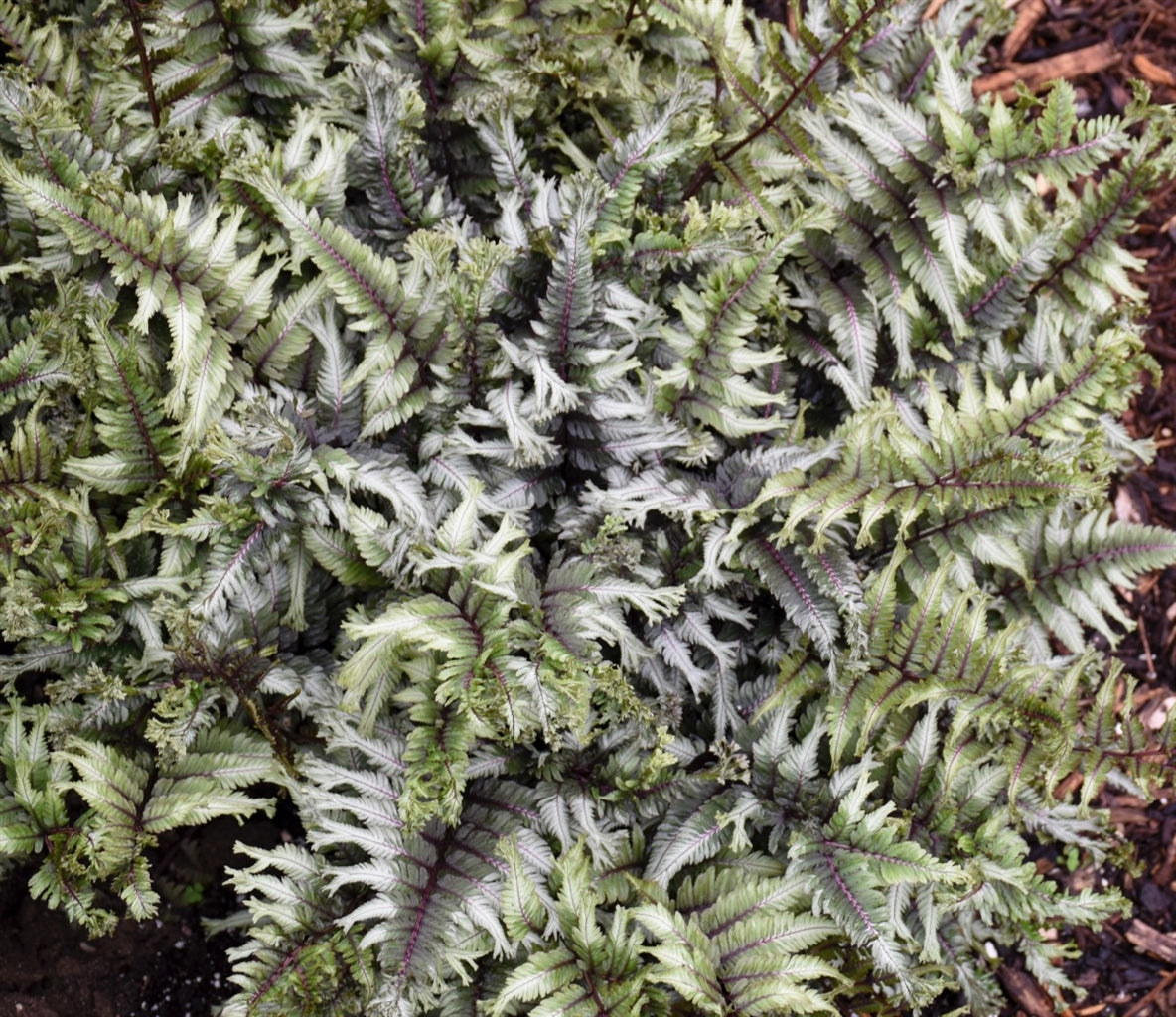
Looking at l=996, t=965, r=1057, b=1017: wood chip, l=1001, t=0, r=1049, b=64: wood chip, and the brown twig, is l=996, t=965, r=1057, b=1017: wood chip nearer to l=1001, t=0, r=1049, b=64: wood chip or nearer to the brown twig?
l=1001, t=0, r=1049, b=64: wood chip

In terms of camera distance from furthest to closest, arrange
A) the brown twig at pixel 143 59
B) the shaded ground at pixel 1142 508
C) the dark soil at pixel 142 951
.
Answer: the shaded ground at pixel 1142 508
the dark soil at pixel 142 951
the brown twig at pixel 143 59

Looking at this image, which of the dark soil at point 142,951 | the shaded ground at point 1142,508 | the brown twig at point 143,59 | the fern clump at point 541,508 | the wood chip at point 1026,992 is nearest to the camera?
the fern clump at point 541,508

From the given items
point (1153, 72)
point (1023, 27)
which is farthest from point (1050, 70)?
point (1153, 72)

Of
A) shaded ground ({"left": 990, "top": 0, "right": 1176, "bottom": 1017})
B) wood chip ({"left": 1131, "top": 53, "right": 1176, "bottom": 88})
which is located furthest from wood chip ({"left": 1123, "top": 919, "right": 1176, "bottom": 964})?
wood chip ({"left": 1131, "top": 53, "right": 1176, "bottom": 88})

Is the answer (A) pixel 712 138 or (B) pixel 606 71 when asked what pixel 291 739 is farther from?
(B) pixel 606 71

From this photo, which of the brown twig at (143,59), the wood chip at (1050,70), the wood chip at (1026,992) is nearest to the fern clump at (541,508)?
the brown twig at (143,59)

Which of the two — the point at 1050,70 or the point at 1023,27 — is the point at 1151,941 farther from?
the point at 1023,27

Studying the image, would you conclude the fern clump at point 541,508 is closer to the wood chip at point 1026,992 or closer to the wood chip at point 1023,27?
the wood chip at point 1026,992

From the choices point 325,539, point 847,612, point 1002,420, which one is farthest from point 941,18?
point 325,539
